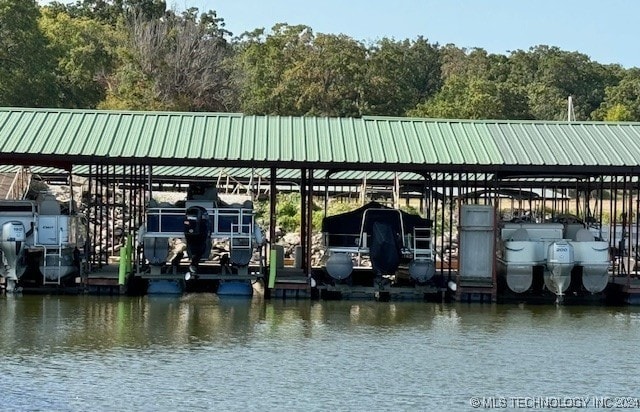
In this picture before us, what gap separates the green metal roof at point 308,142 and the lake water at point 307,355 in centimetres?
299

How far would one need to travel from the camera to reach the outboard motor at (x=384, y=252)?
23188 mm

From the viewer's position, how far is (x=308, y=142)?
77.5 ft

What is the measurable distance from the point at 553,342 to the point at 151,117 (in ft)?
35.8

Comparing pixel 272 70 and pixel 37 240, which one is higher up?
pixel 272 70

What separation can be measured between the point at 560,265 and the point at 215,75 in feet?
130

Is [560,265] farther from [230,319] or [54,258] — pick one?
[54,258]

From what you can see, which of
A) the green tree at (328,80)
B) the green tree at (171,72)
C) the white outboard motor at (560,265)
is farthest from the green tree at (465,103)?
the white outboard motor at (560,265)

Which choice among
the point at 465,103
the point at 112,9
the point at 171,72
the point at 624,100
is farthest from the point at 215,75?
the point at 624,100

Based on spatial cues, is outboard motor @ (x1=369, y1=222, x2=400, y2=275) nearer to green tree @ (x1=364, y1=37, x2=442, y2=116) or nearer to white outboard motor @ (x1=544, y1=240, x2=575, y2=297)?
white outboard motor @ (x1=544, y1=240, x2=575, y2=297)

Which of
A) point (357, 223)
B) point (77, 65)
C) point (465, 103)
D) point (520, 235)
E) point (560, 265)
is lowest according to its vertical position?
point (560, 265)

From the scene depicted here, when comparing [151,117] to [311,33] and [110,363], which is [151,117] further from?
[311,33]

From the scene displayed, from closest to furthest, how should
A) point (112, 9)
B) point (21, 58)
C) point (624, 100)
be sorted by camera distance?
point (21, 58), point (624, 100), point (112, 9)

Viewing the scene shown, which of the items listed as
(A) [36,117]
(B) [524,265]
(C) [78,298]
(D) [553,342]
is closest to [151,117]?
(A) [36,117]

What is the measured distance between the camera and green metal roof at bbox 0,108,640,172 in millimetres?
22531
